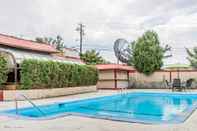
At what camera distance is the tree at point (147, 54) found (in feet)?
139

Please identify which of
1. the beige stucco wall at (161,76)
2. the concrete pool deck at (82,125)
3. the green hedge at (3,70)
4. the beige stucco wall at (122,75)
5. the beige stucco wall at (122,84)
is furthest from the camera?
the beige stucco wall at (161,76)

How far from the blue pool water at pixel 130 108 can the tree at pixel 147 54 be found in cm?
989

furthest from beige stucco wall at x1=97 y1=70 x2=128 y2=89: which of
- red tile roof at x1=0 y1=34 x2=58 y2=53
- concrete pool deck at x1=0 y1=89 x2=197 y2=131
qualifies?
concrete pool deck at x1=0 y1=89 x2=197 y2=131

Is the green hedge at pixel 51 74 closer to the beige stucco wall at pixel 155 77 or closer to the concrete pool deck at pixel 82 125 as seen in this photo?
the beige stucco wall at pixel 155 77

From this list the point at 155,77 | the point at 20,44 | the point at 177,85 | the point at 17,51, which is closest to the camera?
the point at 17,51

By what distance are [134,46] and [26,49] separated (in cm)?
1743

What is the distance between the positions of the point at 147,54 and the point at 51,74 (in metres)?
18.4

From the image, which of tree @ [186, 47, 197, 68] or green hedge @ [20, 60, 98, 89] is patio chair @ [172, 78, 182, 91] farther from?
tree @ [186, 47, 197, 68]

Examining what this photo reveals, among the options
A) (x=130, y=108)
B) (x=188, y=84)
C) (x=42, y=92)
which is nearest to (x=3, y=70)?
(x=42, y=92)

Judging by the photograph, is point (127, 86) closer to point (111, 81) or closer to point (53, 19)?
point (111, 81)

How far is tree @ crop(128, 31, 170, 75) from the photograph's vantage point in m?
42.3

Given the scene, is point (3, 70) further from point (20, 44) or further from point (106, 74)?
point (106, 74)

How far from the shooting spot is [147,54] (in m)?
42.7

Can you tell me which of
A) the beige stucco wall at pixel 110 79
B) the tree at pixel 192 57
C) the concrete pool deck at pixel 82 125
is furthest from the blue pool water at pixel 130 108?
the tree at pixel 192 57
